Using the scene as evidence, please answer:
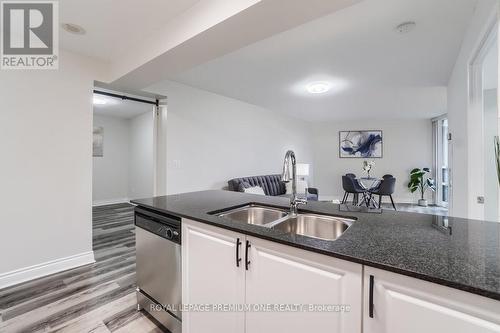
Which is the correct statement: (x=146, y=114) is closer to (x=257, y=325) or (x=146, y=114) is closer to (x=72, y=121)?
(x=72, y=121)

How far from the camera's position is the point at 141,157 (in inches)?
233

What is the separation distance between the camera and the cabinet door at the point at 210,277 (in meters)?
1.21

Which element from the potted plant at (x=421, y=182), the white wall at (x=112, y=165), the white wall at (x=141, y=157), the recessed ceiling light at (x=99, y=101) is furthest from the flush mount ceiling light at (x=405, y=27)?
the white wall at (x=112, y=165)

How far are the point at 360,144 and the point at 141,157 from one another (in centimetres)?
631

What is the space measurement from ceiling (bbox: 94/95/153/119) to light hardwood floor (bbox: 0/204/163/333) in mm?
3153

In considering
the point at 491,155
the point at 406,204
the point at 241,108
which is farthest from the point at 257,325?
the point at 406,204

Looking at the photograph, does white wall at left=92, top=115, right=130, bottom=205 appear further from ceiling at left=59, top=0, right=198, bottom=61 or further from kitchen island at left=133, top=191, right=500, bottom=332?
kitchen island at left=133, top=191, right=500, bottom=332

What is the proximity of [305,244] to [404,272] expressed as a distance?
0.34 metres

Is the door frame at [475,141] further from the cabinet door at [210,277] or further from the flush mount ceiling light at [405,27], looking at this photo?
the cabinet door at [210,277]

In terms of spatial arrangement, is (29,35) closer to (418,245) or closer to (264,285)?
(264,285)

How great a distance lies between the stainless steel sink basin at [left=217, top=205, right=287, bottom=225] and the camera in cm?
170

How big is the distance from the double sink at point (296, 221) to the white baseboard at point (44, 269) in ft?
7.17

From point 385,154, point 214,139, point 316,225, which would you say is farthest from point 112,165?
point 385,154

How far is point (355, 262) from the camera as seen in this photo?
2.71 ft
